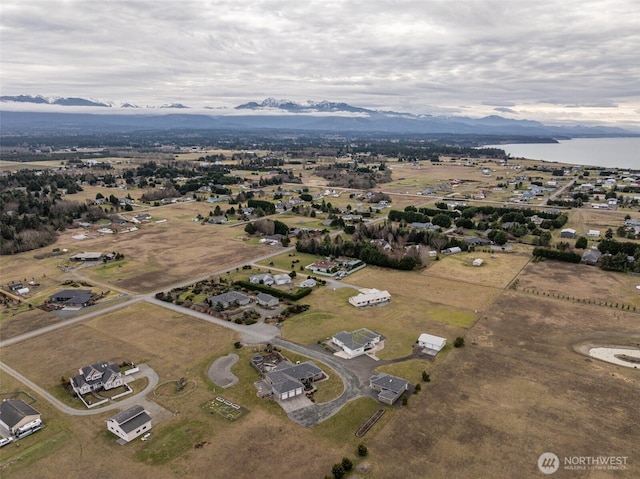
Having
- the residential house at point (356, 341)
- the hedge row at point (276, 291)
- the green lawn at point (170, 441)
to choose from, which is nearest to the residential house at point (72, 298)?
the hedge row at point (276, 291)

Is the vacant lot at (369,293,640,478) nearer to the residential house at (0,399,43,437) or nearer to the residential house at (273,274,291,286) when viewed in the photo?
the residential house at (0,399,43,437)

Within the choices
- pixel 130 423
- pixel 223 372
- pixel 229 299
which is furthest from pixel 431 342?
pixel 130 423

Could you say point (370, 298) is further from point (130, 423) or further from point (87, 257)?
point (87, 257)

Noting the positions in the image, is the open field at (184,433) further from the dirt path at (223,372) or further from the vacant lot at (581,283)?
the vacant lot at (581,283)

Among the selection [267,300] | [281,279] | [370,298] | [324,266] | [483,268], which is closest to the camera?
[267,300]

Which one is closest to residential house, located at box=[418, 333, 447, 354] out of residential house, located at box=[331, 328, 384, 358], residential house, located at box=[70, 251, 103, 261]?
residential house, located at box=[331, 328, 384, 358]

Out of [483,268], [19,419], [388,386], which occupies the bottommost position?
[19,419]

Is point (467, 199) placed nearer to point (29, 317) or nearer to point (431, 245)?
point (431, 245)
